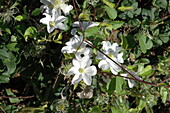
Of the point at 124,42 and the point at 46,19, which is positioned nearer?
the point at 46,19

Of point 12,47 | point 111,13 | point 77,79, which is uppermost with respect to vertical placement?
point 111,13

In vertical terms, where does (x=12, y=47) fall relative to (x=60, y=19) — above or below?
below

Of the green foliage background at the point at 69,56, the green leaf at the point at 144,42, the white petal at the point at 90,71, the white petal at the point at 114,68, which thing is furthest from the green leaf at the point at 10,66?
the green leaf at the point at 144,42

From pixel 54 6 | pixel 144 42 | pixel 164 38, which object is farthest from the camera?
pixel 164 38

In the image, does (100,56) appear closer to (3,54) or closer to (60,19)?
(60,19)

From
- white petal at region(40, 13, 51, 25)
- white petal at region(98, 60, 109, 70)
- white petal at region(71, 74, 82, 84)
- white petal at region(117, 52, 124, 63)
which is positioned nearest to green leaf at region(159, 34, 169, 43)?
white petal at region(117, 52, 124, 63)

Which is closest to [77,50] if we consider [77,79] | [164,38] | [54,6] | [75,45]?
[75,45]

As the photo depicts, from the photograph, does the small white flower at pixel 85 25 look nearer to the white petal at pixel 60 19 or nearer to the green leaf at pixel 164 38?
the white petal at pixel 60 19

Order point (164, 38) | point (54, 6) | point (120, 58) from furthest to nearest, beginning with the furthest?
point (164, 38) < point (120, 58) < point (54, 6)

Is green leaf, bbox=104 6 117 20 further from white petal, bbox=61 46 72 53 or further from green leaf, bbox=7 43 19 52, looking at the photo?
green leaf, bbox=7 43 19 52
